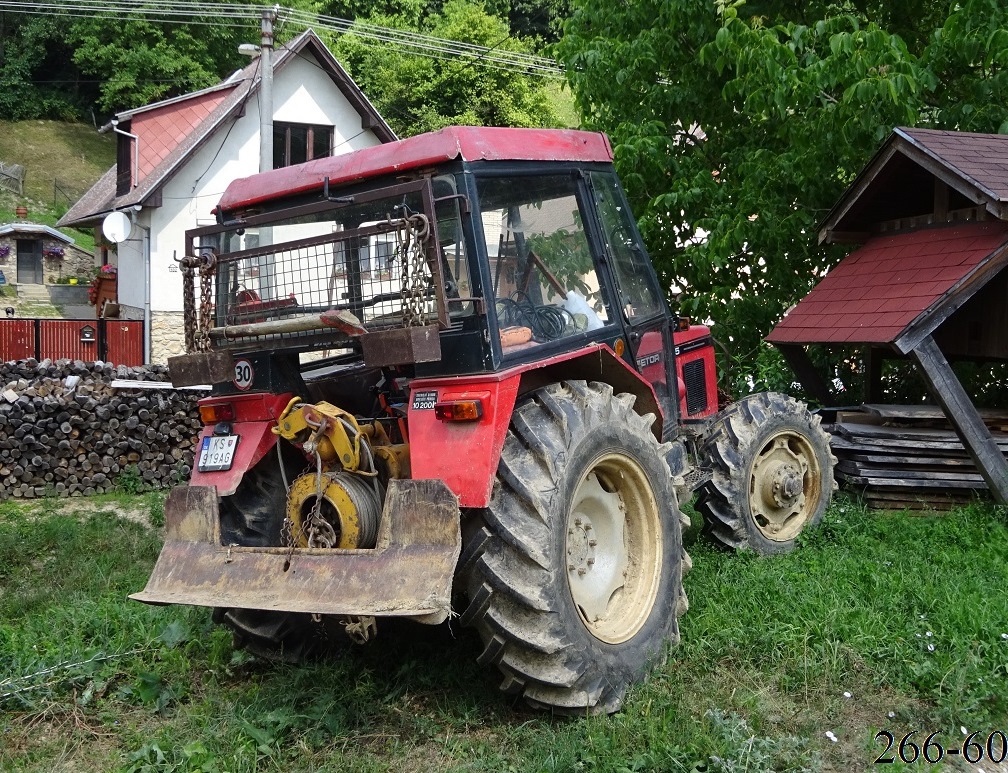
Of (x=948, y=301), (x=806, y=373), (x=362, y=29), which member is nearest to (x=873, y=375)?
(x=806, y=373)

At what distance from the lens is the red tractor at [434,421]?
4.00 metres

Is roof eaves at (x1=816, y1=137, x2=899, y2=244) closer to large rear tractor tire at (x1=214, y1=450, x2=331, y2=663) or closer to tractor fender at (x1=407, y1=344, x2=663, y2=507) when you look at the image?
tractor fender at (x1=407, y1=344, x2=663, y2=507)

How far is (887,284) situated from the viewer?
751 centimetres

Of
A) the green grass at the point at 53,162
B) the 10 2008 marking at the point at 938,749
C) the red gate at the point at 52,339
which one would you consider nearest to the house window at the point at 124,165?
the red gate at the point at 52,339

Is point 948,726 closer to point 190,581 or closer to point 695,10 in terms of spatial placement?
point 190,581

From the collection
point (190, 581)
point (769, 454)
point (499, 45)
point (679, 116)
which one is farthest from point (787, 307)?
point (499, 45)

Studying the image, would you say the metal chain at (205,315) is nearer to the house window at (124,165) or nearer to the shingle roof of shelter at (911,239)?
the shingle roof of shelter at (911,239)

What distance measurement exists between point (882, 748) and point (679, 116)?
25.1 ft

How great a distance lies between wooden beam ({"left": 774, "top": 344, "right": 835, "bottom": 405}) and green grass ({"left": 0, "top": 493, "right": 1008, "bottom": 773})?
2853 mm

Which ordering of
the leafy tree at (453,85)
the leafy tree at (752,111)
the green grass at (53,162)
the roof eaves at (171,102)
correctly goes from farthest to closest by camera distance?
the green grass at (53,162), the leafy tree at (453,85), the roof eaves at (171,102), the leafy tree at (752,111)

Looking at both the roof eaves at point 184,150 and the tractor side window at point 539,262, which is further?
the roof eaves at point 184,150

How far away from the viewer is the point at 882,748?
3.98m

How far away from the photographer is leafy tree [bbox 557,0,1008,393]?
8375 millimetres

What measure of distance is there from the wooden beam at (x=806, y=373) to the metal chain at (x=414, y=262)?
5.27m
